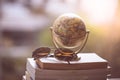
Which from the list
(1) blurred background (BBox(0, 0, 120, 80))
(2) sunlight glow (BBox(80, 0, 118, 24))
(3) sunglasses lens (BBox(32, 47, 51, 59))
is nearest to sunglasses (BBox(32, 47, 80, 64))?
(3) sunglasses lens (BBox(32, 47, 51, 59))

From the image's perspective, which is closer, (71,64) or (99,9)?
(71,64)

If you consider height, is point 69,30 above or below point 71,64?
above

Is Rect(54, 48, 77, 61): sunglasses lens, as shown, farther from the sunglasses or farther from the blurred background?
the blurred background

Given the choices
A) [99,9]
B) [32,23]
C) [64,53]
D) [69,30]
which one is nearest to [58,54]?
[64,53]

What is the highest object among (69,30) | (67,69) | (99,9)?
(99,9)

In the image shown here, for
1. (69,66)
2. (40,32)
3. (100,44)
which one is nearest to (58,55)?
(69,66)

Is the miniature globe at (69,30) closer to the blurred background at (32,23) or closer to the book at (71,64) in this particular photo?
the book at (71,64)

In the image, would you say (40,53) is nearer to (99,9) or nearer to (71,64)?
(71,64)
